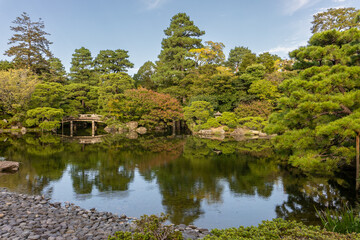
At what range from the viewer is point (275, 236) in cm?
273

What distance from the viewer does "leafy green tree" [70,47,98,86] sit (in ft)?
98.4

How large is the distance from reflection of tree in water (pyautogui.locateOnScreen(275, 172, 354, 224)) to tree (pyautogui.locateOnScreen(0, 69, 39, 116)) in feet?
73.6

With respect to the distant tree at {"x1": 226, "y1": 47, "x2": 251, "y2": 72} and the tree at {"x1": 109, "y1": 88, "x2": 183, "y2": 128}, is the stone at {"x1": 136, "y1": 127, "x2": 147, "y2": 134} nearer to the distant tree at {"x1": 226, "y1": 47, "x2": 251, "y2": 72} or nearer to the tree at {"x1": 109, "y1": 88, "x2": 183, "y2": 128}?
the tree at {"x1": 109, "y1": 88, "x2": 183, "y2": 128}

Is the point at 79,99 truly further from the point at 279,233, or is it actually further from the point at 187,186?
the point at 279,233

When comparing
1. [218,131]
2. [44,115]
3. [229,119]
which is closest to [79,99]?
[44,115]

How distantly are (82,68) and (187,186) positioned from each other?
27.9m

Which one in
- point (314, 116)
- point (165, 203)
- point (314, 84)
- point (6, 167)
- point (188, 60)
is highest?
point (188, 60)

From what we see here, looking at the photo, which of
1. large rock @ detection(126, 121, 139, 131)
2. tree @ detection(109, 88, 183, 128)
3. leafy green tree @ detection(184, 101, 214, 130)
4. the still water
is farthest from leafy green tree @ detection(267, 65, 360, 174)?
large rock @ detection(126, 121, 139, 131)

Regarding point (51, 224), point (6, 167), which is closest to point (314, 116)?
point (51, 224)

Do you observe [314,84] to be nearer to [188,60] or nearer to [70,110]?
[188,60]

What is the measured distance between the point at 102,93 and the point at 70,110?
408 centimetres

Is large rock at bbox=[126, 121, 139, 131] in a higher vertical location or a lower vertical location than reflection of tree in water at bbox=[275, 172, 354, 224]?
higher

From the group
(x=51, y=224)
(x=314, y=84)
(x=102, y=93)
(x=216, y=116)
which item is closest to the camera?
(x=51, y=224)

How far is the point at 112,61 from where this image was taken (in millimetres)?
31094
